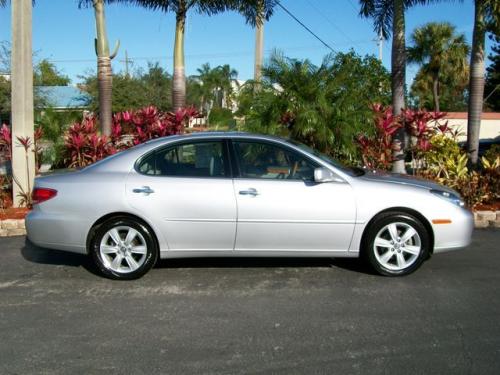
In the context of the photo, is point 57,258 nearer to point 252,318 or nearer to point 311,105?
point 252,318

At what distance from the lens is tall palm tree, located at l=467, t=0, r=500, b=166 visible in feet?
33.9

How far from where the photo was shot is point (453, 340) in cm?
414

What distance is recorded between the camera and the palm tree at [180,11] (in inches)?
444

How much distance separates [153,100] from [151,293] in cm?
3381

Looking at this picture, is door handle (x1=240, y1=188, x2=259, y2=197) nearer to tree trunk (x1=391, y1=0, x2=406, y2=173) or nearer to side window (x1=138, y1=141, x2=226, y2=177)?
side window (x1=138, y1=141, x2=226, y2=177)

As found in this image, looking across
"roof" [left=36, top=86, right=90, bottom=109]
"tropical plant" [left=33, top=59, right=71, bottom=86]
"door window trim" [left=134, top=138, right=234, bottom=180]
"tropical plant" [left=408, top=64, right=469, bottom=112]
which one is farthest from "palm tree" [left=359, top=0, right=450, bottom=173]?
"tropical plant" [left=33, top=59, right=71, bottom=86]

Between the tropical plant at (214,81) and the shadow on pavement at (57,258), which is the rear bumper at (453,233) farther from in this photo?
the tropical plant at (214,81)

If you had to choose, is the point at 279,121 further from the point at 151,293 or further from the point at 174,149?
the point at 151,293

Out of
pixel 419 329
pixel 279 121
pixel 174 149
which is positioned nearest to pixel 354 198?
pixel 419 329

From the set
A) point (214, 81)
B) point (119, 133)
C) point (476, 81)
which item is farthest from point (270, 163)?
point (214, 81)

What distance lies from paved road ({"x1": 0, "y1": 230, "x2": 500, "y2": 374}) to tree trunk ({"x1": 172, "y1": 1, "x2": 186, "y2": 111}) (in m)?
5.90

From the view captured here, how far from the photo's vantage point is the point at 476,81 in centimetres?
1066

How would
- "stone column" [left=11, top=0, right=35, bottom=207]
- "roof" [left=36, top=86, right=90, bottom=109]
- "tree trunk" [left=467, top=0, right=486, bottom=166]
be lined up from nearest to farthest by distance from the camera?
"stone column" [left=11, top=0, right=35, bottom=207] → "tree trunk" [left=467, top=0, right=486, bottom=166] → "roof" [left=36, top=86, right=90, bottom=109]

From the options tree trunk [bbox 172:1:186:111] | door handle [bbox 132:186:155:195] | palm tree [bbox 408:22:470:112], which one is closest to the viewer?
door handle [bbox 132:186:155:195]
